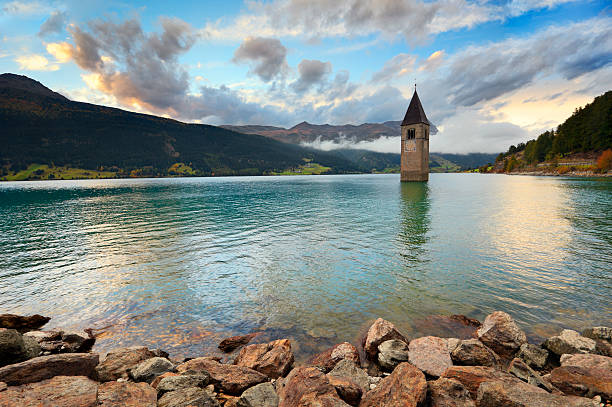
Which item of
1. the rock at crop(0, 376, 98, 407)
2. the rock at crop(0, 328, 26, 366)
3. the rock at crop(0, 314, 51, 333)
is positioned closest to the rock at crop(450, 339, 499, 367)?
the rock at crop(0, 376, 98, 407)

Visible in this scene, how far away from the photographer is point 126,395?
681 centimetres

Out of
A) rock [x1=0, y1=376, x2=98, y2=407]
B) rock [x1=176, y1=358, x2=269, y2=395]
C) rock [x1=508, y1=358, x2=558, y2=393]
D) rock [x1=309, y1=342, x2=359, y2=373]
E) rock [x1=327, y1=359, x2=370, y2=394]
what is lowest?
rock [x1=309, y1=342, x2=359, y2=373]

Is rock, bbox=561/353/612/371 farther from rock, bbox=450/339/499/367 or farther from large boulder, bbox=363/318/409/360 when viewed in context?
large boulder, bbox=363/318/409/360

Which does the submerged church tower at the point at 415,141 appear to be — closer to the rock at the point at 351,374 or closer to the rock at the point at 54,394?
the rock at the point at 351,374

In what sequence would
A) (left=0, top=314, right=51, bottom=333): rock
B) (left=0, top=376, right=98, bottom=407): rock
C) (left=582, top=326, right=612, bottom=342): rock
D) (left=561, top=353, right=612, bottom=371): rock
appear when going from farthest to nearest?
(left=0, top=314, right=51, bottom=333): rock
(left=582, top=326, right=612, bottom=342): rock
(left=561, top=353, right=612, bottom=371): rock
(left=0, top=376, right=98, bottom=407): rock

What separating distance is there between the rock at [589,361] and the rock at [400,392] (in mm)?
4701

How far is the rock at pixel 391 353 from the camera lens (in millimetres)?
9000

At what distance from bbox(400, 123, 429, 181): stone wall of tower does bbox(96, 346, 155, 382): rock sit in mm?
136071

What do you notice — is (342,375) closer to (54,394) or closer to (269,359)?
(269,359)

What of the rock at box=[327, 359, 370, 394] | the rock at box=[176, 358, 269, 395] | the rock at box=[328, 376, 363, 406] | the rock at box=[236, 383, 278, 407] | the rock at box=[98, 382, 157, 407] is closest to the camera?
the rock at box=[98, 382, 157, 407]

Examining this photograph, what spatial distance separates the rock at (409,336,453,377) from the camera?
27.8ft

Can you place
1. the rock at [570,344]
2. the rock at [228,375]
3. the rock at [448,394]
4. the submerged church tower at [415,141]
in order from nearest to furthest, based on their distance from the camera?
the rock at [448,394]
the rock at [228,375]
the rock at [570,344]
the submerged church tower at [415,141]

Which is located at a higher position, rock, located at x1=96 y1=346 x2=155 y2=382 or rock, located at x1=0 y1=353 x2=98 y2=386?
rock, located at x1=0 y1=353 x2=98 y2=386

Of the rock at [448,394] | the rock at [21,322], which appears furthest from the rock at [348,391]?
the rock at [21,322]
